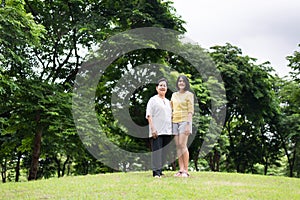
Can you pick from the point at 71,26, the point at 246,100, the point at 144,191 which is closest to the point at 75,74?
the point at 71,26

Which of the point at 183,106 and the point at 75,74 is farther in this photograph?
the point at 75,74

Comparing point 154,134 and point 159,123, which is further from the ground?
point 159,123

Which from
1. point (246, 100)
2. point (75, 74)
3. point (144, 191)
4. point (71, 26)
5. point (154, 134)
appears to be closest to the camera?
point (144, 191)

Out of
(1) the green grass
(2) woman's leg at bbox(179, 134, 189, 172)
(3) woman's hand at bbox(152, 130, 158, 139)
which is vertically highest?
(3) woman's hand at bbox(152, 130, 158, 139)

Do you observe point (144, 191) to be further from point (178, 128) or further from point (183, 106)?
point (183, 106)

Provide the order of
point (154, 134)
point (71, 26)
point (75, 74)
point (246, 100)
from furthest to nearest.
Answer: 1. point (246, 100)
2. point (75, 74)
3. point (71, 26)
4. point (154, 134)

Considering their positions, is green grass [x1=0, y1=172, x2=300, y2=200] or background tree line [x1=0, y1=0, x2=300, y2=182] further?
background tree line [x1=0, y1=0, x2=300, y2=182]

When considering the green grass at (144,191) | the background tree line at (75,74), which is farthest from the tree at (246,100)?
the green grass at (144,191)

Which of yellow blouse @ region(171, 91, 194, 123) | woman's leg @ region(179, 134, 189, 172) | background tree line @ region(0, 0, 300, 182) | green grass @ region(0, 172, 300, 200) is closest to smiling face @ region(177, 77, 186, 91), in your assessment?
yellow blouse @ region(171, 91, 194, 123)

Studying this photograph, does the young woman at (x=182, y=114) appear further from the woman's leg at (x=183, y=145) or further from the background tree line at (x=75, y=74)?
the background tree line at (x=75, y=74)

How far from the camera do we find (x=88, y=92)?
15.9 meters

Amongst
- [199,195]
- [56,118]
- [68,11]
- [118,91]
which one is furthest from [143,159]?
[199,195]

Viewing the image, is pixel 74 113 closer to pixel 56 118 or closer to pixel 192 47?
pixel 56 118

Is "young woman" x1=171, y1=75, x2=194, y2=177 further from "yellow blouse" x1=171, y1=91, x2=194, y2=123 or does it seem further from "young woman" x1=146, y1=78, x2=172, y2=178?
"young woman" x1=146, y1=78, x2=172, y2=178
